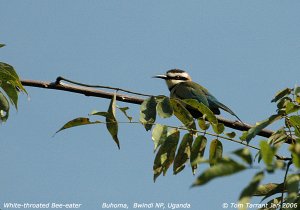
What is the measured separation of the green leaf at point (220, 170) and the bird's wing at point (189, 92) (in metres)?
4.78

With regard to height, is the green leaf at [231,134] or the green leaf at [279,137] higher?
the green leaf at [231,134]

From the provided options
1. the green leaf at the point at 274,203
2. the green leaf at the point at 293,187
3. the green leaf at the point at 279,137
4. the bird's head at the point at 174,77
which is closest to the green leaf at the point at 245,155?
the green leaf at the point at 293,187

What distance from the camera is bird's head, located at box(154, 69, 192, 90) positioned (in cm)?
808

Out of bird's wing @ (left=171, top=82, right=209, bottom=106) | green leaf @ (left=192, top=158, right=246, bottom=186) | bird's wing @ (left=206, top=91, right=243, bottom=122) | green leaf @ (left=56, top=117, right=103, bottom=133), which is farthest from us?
bird's wing @ (left=171, top=82, right=209, bottom=106)

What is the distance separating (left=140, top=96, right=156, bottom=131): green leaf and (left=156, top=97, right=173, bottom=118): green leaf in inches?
1.0

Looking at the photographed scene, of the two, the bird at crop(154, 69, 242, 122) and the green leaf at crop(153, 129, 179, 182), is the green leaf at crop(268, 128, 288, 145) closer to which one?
the green leaf at crop(153, 129, 179, 182)

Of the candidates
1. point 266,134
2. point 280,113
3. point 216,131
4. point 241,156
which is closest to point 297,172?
point 241,156

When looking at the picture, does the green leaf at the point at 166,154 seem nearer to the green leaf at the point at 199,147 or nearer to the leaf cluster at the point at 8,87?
the green leaf at the point at 199,147

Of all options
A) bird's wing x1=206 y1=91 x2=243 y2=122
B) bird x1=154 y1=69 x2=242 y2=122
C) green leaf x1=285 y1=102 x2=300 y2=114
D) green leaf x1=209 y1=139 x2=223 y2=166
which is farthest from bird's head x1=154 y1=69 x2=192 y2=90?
green leaf x1=285 y1=102 x2=300 y2=114

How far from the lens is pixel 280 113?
9.23ft

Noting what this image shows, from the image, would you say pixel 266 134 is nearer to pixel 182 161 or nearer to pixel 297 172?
pixel 182 161

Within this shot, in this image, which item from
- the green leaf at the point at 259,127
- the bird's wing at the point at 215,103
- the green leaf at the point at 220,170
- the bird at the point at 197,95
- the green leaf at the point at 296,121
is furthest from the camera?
the bird at the point at 197,95

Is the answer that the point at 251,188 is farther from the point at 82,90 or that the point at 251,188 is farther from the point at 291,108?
the point at 82,90

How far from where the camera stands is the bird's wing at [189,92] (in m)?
6.42
